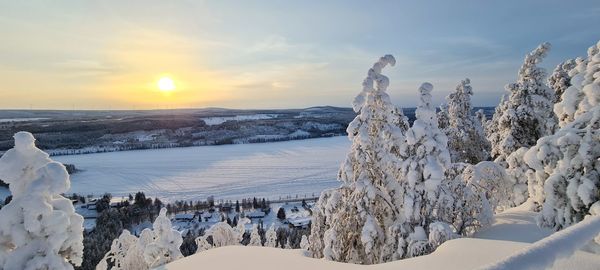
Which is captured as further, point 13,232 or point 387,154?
point 387,154

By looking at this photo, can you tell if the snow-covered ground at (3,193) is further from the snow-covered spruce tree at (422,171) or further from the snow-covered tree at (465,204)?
the snow-covered spruce tree at (422,171)

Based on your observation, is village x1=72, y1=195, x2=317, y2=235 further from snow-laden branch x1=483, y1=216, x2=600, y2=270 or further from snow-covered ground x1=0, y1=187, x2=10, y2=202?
snow-laden branch x1=483, y1=216, x2=600, y2=270

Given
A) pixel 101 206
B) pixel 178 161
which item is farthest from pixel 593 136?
pixel 178 161

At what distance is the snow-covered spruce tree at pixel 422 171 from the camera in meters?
9.27

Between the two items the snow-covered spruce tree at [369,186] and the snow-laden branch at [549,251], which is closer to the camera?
the snow-laden branch at [549,251]

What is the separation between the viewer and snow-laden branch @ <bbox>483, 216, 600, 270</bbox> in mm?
2082

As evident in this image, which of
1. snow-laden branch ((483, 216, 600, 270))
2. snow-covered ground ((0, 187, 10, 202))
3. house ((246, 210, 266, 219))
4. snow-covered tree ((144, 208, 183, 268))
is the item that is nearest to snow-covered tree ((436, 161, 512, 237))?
snow-laden branch ((483, 216, 600, 270))

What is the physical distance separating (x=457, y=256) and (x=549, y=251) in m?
4.26

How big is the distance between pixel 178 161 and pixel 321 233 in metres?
117

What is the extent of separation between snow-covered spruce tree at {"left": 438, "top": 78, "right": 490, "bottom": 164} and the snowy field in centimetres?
5447

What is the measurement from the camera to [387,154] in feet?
35.0

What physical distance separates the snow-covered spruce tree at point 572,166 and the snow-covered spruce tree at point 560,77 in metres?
12.2

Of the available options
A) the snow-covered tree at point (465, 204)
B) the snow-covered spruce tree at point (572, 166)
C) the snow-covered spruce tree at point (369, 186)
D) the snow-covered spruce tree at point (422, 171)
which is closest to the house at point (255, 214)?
the snow-covered tree at point (465, 204)

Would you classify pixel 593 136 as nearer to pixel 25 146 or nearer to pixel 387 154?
pixel 387 154
